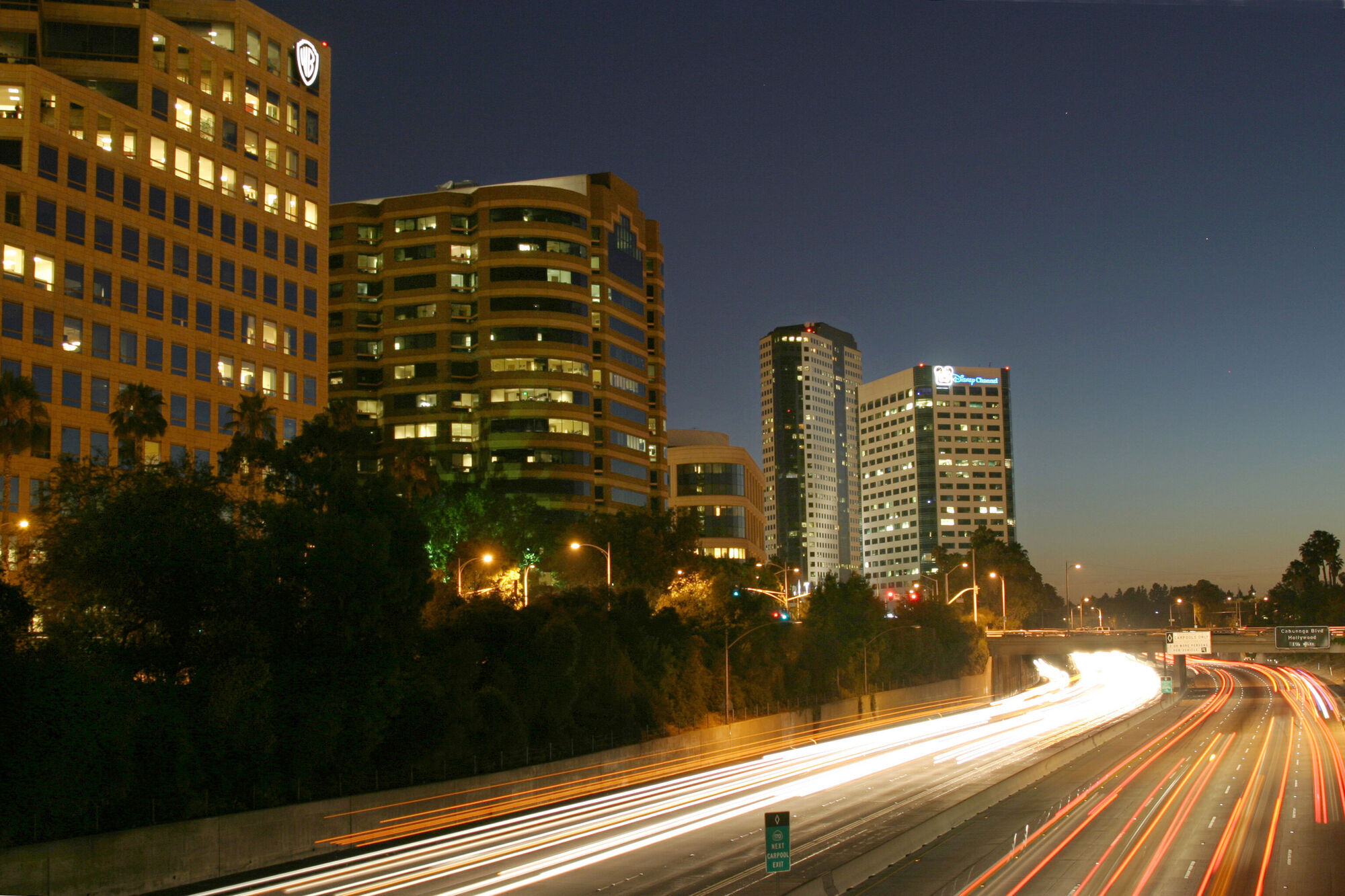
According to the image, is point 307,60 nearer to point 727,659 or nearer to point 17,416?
point 17,416

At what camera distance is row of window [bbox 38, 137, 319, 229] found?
66.6m

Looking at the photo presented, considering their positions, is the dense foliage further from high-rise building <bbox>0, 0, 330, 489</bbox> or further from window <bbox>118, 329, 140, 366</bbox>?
high-rise building <bbox>0, 0, 330, 489</bbox>

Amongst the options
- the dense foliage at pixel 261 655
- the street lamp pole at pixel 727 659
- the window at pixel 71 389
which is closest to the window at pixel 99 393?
the window at pixel 71 389

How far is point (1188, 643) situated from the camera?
305 ft

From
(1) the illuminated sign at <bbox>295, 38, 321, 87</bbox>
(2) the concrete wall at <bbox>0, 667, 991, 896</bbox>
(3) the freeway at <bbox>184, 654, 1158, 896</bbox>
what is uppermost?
(1) the illuminated sign at <bbox>295, 38, 321, 87</bbox>

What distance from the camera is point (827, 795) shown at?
46.2 meters

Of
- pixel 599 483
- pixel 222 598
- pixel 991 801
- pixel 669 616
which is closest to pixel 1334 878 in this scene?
pixel 991 801

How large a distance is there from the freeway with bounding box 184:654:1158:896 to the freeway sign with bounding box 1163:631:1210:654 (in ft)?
105

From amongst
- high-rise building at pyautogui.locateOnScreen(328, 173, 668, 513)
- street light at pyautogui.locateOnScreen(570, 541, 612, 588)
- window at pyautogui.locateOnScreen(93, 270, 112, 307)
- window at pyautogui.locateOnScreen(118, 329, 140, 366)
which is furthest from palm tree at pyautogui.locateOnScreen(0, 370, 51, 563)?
high-rise building at pyautogui.locateOnScreen(328, 173, 668, 513)

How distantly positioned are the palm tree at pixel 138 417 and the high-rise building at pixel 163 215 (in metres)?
1.80

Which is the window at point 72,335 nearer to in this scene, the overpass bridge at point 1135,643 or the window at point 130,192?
the window at point 130,192

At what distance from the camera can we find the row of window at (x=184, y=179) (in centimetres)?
6656

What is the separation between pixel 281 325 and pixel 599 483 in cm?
3820

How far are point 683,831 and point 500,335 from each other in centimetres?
7558
